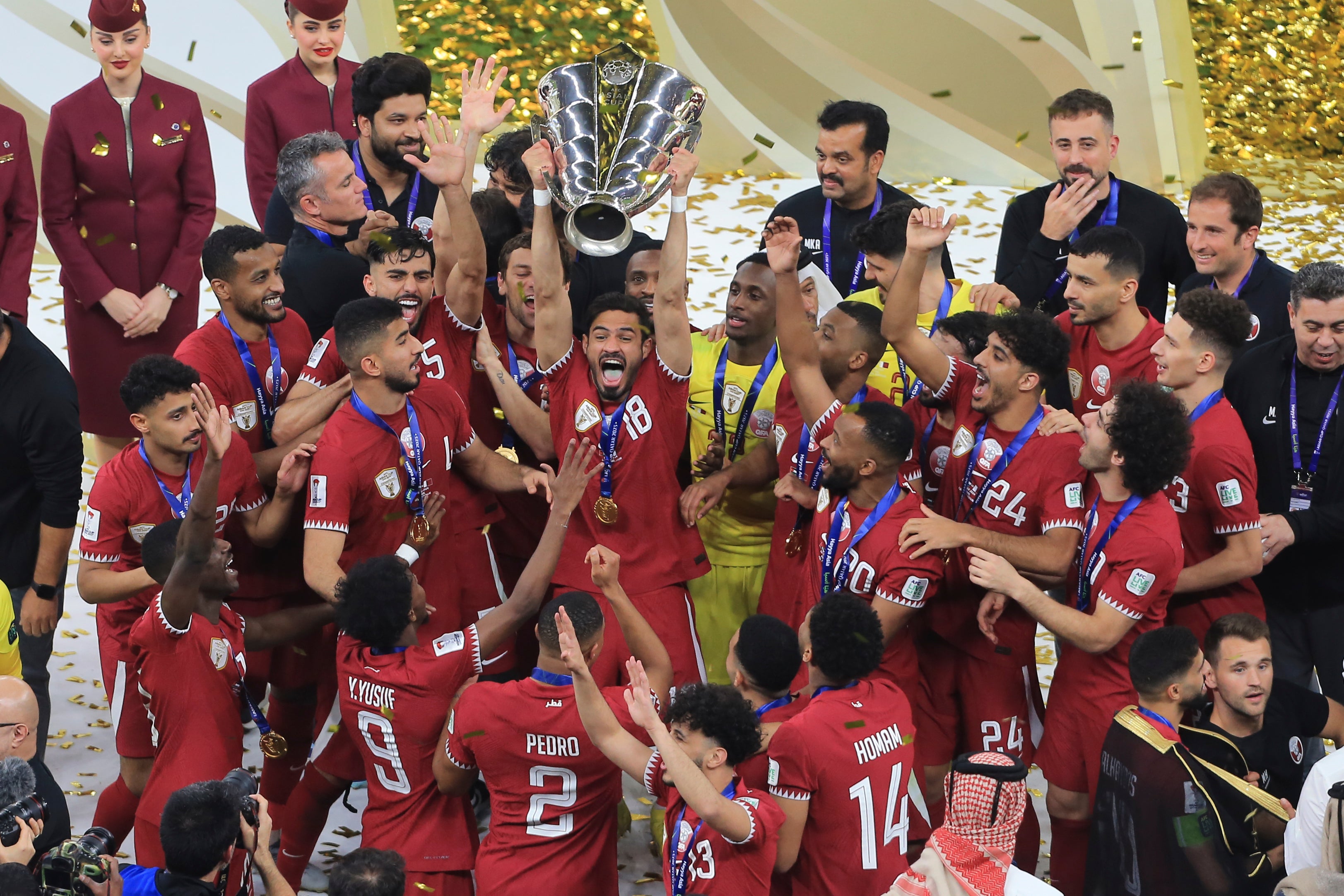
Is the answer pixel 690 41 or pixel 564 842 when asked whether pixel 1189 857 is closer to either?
pixel 564 842

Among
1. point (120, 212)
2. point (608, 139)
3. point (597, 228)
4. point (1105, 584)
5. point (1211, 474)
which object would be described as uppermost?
point (608, 139)

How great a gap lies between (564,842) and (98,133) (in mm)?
4728

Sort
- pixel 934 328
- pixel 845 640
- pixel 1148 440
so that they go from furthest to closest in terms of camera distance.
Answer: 1. pixel 934 328
2. pixel 1148 440
3. pixel 845 640

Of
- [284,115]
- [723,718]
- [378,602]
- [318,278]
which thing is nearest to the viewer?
[723,718]

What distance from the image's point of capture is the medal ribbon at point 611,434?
224 inches

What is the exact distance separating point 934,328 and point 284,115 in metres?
3.94

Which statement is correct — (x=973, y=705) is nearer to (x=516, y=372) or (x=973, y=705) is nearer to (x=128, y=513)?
(x=516, y=372)

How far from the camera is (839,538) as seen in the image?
5.24 m

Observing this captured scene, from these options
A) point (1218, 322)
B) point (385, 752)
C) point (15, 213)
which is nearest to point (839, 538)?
point (1218, 322)

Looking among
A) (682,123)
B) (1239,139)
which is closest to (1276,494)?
(682,123)

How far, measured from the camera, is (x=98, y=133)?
7.51m

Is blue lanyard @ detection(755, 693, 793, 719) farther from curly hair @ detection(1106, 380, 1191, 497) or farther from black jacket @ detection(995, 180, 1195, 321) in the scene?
black jacket @ detection(995, 180, 1195, 321)

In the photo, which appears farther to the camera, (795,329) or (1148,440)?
(795,329)

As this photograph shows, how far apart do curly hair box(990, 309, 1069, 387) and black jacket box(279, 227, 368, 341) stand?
8.73 feet
